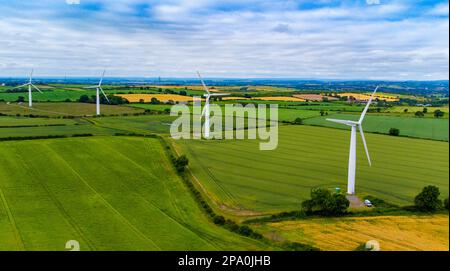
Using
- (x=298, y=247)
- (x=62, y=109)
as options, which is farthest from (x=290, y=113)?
(x=298, y=247)

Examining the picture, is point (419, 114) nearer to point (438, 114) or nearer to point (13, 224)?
point (438, 114)

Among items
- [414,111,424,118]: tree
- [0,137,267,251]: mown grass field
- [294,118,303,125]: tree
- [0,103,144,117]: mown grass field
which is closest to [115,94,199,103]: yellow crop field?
[0,103,144,117]: mown grass field

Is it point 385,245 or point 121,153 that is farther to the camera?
point 121,153

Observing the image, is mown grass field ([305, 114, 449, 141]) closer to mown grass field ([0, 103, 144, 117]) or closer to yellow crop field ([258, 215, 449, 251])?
yellow crop field ([258, 215, 449, 251])

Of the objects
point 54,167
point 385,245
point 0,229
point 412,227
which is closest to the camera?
point 385,245
